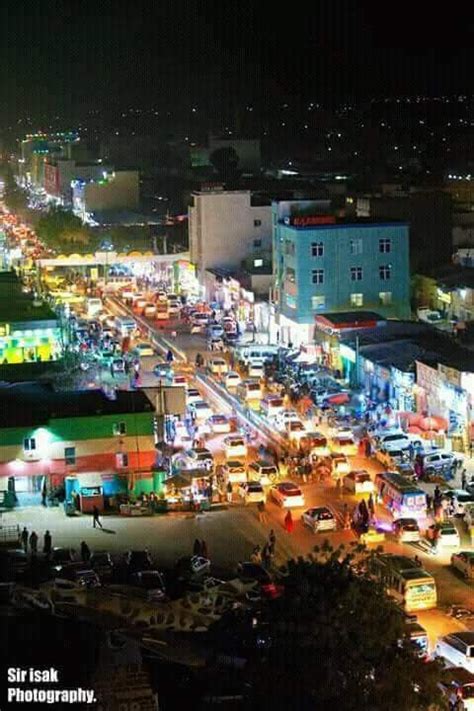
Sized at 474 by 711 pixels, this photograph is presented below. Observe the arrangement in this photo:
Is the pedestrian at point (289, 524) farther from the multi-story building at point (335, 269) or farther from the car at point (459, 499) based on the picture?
the multi-story building at point (335, 269)

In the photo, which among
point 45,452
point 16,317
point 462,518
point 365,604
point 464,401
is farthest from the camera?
point 16,317

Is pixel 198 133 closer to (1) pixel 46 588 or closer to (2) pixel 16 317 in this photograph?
(2) pixel 16 317

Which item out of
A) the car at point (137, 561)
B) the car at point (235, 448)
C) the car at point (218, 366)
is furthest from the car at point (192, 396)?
the car at point (137, 561)

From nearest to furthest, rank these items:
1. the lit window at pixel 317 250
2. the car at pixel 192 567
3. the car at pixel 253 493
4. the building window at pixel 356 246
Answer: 1. the car at pixel 192 567
2. the car at pixel 253 493
3. the lit window at pixel 317 250
4. the building window at pixel 356 246

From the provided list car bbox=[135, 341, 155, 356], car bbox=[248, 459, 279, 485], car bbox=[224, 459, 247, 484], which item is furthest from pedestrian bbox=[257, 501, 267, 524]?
car bbox=[135, 341, 155, 356]

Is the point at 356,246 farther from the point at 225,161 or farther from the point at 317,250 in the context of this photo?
the point at 225,161

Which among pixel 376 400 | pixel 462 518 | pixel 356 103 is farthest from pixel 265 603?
pixel 356 103
